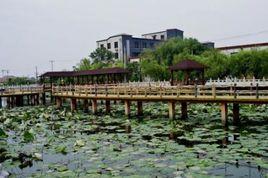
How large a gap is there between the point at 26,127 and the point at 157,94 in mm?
9467

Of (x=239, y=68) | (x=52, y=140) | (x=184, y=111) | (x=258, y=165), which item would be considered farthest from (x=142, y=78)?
(x=258, y=165)

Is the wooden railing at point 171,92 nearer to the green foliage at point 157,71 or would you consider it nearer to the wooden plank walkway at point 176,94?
the wooden plank walkway at point 176,94

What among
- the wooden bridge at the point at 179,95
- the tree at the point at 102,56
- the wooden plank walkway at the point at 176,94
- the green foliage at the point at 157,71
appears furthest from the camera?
the tree at the point at 102,56

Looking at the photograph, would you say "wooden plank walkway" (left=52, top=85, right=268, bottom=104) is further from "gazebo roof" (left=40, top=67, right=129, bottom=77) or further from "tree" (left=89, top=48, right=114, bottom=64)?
"tree" (left=89, top=48, right=114, bottom=64)

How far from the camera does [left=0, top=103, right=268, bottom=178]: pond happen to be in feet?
42.4

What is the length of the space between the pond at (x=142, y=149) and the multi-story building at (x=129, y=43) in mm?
→ 61787

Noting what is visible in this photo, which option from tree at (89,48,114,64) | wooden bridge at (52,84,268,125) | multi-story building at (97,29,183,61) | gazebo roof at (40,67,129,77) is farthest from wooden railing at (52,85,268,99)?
multi-story building at (97,29,183,61)

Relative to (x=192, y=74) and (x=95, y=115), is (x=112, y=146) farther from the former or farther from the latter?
(x=192, y=74)

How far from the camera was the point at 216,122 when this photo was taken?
916 inches

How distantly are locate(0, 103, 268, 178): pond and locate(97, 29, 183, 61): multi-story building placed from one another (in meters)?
61.8

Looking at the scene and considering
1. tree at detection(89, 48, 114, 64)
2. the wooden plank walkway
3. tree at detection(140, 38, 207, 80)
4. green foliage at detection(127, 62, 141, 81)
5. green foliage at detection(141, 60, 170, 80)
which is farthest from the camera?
tree at detection(89, 48, 114, 64)

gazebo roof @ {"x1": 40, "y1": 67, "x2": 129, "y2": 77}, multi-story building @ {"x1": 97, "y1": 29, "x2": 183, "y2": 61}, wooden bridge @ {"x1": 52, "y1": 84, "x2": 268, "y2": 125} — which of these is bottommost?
wooden bridge @ {"x1": 52, "y1": 84, "x2": 268, "y2": 125}

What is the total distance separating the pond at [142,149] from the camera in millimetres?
12930

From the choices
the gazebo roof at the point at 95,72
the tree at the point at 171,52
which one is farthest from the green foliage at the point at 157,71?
the gazebo roof at the point at 95,72
